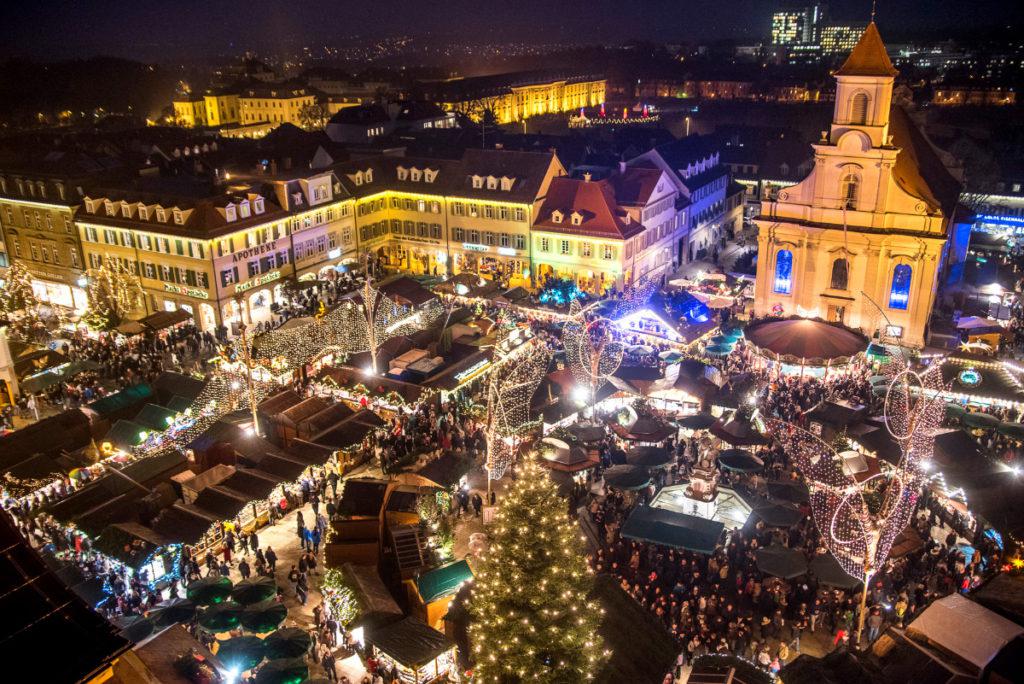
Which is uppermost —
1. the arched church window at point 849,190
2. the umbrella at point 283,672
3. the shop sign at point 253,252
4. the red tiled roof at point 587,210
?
the arched church window at point 849,190

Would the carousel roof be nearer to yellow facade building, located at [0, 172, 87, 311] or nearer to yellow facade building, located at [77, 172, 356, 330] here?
yellow facade building, located at [77, 172, 356, 330]

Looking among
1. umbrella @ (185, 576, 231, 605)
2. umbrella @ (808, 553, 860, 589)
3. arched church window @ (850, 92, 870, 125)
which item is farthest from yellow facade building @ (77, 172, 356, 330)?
umbrella @ (808, 553, 860, 589)

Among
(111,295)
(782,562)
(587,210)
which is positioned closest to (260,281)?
(111,295)

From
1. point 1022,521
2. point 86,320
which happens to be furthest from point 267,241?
point 1022,521

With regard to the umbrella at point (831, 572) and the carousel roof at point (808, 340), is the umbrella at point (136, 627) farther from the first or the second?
the carousel roof at point (808, 340)

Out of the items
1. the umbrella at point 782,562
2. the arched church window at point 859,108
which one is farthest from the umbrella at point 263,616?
the arched church window at point 859,108

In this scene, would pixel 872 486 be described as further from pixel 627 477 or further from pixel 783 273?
pixel 783 273

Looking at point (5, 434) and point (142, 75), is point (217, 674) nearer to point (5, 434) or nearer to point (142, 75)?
point (5, 434)

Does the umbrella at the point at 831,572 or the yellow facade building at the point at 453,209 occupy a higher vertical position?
the yellow facade building at the point at 453,209
